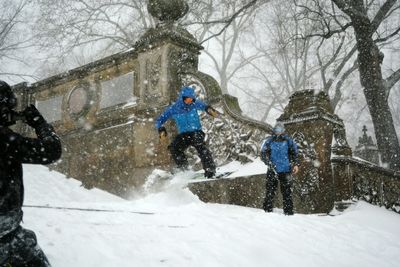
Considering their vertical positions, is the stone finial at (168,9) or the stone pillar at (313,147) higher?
the stone finial at (168,9)

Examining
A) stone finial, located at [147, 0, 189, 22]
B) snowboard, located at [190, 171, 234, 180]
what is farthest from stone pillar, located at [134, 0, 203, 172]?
snowboard, located at [190, 171, 234, 180]

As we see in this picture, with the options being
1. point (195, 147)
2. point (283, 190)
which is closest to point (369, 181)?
point (283, 190)

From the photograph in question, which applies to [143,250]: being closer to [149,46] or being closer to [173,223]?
[173,223]

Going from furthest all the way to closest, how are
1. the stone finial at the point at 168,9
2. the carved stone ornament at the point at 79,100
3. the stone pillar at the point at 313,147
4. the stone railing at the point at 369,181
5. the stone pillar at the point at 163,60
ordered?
the carved stone ornament at the point at 79,100, the stone finial at the point at 168,9, the stone pillar at the point at 163,60, the stone railing at the point at 369,181, the stone pillar at the point at 313,147

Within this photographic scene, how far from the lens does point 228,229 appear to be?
481 centimetres

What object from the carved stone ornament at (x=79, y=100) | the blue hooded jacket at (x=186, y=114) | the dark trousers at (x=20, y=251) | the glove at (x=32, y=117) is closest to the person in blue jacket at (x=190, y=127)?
the blue hooded jacket at (x=186, y=114)

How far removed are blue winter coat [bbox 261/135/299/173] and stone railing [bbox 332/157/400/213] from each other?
1229 mm

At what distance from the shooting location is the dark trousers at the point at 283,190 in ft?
22.2

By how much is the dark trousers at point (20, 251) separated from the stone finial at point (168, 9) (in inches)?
287

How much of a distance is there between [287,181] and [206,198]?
152 cm

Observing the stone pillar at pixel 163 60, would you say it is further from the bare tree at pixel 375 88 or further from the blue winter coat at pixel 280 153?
the bare tree at pixel 375 88

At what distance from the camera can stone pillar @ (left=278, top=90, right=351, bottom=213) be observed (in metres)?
7.42

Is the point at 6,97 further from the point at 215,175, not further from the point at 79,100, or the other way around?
the point at 79,100

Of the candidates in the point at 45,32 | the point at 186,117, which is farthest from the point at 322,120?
the point at 45,32
